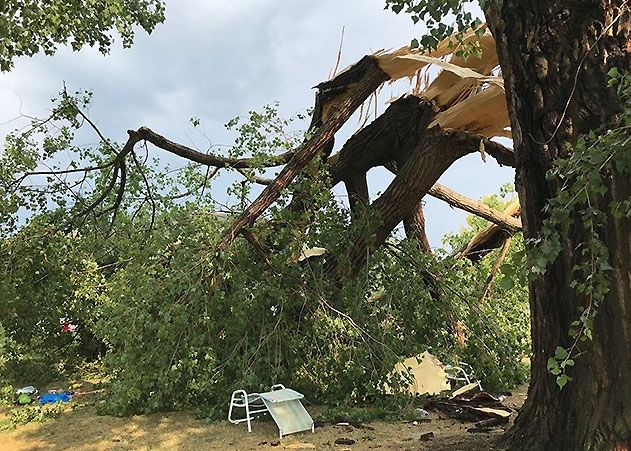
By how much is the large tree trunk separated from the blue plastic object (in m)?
4.99

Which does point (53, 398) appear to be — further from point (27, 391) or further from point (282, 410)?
point (282, 410)

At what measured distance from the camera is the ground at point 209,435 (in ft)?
13.9

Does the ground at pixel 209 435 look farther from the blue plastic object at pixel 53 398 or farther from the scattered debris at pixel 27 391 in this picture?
the scattered debris at pixel 27 391

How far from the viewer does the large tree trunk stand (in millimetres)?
2795

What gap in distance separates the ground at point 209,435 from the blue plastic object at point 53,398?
0.97 metres

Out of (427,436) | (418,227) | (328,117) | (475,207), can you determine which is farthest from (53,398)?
(475,207)

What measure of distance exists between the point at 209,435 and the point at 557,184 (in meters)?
3.32

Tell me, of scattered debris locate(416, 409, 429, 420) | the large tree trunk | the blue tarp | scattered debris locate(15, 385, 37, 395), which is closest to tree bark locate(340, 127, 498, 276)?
scattered debris locate(416, 409, 429, 420)

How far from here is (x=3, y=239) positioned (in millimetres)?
6922

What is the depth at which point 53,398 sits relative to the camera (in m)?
6.38

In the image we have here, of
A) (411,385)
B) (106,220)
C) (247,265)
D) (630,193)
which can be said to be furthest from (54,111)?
(630,193)

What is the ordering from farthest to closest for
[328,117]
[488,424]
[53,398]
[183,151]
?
1. [183,151]
2. [328,117]
3. [53,398]
4. [488,424]

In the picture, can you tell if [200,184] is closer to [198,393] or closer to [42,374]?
[198,393]

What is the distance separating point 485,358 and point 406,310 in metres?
0.98
